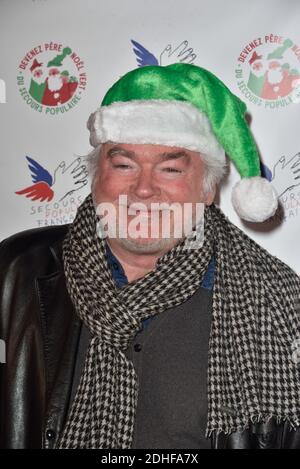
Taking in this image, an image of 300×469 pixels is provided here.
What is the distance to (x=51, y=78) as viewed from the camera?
2.69m

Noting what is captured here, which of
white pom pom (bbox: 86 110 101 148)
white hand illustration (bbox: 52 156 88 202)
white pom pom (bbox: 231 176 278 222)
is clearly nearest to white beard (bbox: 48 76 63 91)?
white hand illustration (bbox: 52 156 88 202)

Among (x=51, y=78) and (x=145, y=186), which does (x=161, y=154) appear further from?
(x=51, y=78)

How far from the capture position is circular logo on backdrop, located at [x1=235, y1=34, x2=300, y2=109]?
2.52 m

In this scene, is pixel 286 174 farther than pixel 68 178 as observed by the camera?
No

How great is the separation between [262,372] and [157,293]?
41cm

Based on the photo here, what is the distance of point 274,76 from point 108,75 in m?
0.68

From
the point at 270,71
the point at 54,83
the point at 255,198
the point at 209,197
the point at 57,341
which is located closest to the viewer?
the point at 57,341

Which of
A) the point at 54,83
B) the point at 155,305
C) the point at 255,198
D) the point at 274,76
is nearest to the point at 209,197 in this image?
the point at 255,198

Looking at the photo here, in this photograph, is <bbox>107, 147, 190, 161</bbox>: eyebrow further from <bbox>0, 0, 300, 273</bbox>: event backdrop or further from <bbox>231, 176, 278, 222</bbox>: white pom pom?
<bbox>0, 0, 300, 273</bbox>: event backdrop

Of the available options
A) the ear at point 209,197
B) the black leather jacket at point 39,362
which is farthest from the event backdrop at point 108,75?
the black leather jacket at point 39,362

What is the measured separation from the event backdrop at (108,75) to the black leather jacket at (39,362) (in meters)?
0.68

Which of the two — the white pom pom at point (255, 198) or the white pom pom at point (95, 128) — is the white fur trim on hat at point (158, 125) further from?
the white pom pom at point (255, 198)

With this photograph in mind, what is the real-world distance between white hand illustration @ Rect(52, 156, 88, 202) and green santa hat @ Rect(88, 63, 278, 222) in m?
0.60
